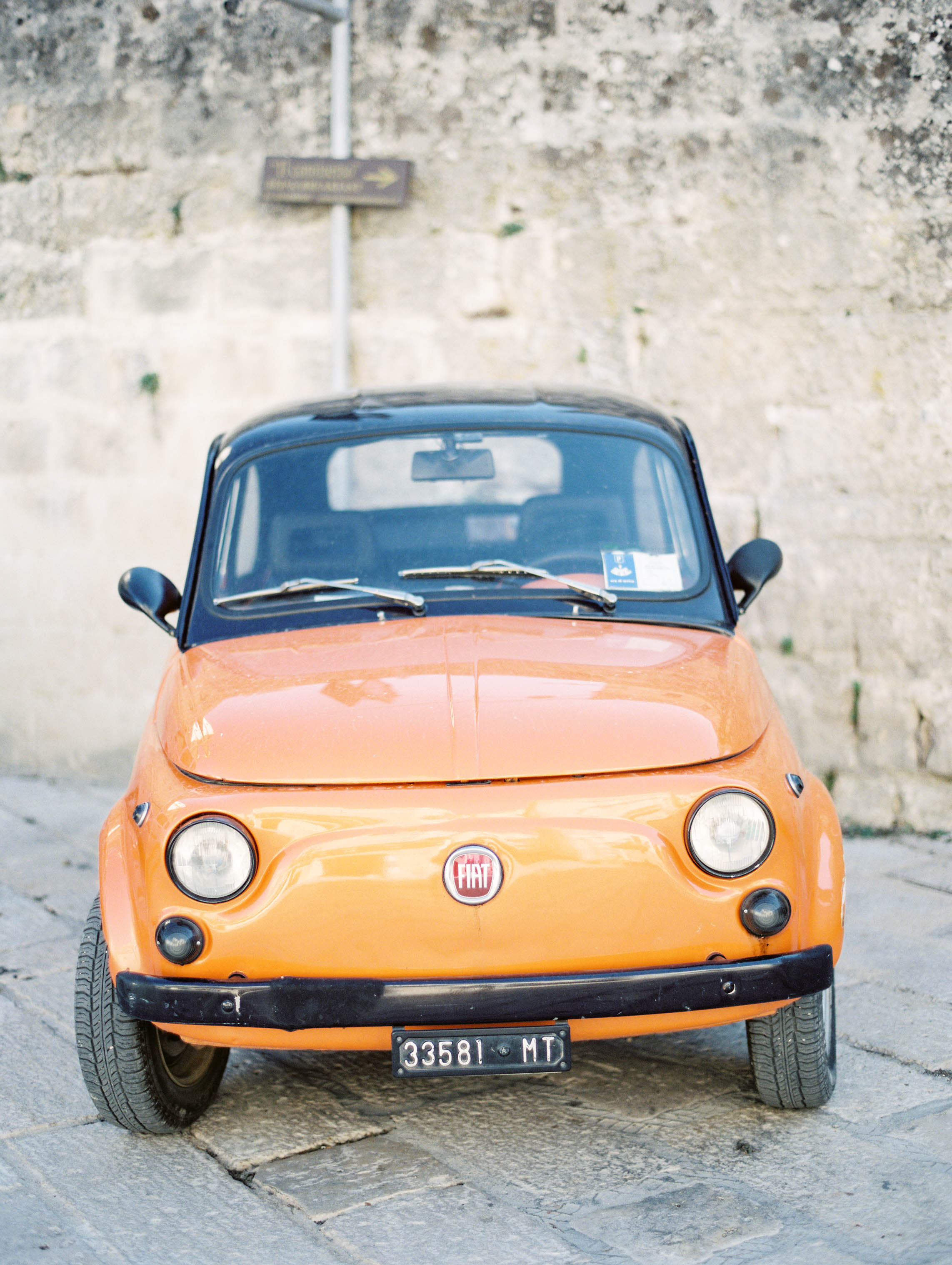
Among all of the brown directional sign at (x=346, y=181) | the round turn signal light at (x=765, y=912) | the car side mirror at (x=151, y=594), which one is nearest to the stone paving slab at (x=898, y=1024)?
the round turn signal light at (x=765, y=912)

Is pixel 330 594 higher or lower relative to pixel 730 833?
higher

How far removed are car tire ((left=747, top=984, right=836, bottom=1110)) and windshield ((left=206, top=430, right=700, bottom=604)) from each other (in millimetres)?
1132

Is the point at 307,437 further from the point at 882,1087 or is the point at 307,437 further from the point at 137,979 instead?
the point at 882,1087

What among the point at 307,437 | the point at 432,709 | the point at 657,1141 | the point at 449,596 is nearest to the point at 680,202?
the point at 307,437

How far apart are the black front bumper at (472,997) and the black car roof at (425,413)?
5.90ft

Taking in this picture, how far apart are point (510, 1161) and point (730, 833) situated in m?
0.92

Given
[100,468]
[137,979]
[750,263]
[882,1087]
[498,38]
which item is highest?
[498,38]

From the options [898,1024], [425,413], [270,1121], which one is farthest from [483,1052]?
[425,413]

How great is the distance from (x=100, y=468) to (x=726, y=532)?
3.18 meters

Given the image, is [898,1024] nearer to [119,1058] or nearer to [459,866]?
[459,866]

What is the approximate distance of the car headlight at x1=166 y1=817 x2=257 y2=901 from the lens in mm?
2590

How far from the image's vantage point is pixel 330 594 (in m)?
3.47

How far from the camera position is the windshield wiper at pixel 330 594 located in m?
3.38

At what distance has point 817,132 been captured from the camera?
5703 mm
